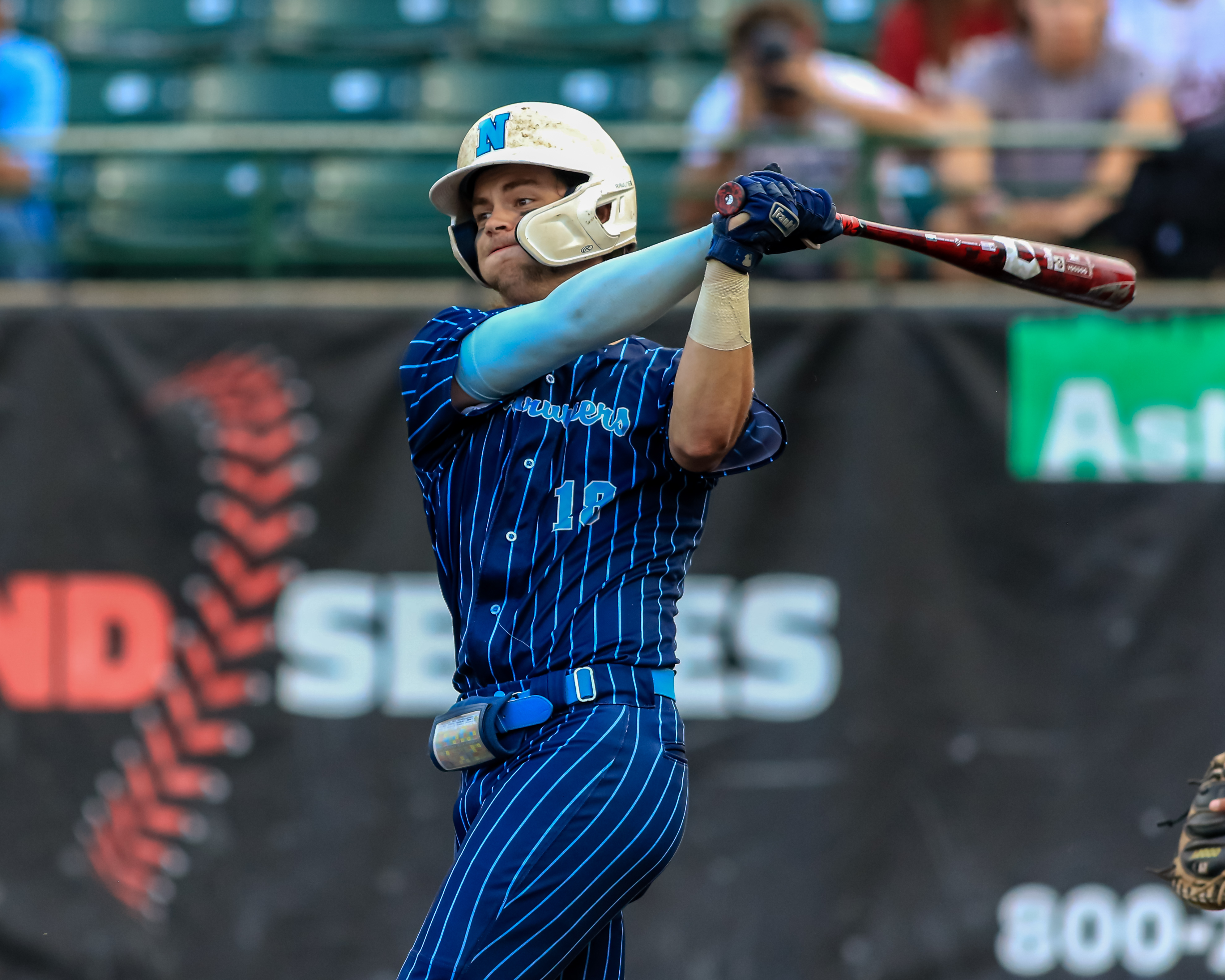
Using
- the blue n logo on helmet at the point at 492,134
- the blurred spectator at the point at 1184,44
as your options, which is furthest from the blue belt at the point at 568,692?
the blurred spectator at the point at 1184,44

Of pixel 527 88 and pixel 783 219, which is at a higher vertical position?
pixel 527 88

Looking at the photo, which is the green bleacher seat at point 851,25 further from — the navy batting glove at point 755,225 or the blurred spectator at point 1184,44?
the navy batting glove at point 755,225

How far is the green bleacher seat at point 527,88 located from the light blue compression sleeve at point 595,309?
4.42 metres

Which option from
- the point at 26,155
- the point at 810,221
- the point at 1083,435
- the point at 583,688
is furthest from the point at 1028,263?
the point at 26,155

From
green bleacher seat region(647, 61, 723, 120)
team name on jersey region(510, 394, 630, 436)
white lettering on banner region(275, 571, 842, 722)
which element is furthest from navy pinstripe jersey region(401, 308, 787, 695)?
green bleacher seat region(647, 61, 723, 120)

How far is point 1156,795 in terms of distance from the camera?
16.7 feet

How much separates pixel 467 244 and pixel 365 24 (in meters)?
4.80

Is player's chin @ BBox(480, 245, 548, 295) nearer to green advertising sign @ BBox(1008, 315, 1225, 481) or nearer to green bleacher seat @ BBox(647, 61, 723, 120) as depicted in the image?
green advertising sign @ BBox(1008, 315, 1225, 481)

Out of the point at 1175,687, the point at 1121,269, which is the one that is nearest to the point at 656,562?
the point at 1121,269

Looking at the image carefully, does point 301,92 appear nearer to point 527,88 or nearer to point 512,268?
point 527,88

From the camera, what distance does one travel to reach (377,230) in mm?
5770

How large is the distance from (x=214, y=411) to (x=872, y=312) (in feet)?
7.06

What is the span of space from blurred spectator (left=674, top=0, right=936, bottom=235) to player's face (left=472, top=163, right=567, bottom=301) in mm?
2471

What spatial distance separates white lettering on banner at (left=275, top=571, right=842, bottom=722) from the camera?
5.14 metres
